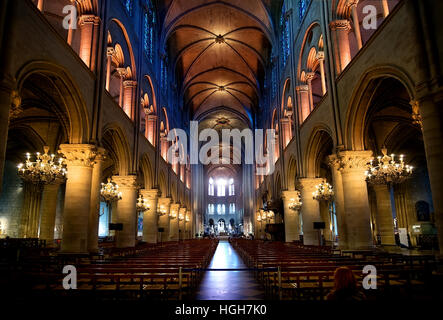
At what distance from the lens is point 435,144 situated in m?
6.61

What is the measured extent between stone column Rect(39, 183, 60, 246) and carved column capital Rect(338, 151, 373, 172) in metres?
17.4

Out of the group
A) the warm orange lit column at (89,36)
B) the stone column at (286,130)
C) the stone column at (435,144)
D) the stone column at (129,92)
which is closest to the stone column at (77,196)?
the warm orange lit column at (89,36)

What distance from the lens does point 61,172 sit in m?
12.6

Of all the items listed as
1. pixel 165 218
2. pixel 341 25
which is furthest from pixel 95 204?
pixel 165 218

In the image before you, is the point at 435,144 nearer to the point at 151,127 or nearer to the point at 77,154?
the point at 77,154

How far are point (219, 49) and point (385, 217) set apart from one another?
24.0 m

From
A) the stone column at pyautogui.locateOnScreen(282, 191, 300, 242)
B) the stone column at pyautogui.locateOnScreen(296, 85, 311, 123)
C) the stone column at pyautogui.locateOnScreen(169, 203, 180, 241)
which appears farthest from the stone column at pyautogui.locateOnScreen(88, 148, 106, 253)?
the stone column at pyautogui.locateOnScreen(169, 203, 180, 241)

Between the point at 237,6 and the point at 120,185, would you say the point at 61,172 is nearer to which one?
the point at 120,185

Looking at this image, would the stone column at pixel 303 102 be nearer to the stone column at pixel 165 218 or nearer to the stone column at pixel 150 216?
the stone column at pixel 150 216

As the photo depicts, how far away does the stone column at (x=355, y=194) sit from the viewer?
37.6 feet

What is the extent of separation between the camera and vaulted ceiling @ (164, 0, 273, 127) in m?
26.9

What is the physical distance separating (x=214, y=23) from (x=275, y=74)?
8.80 metres
